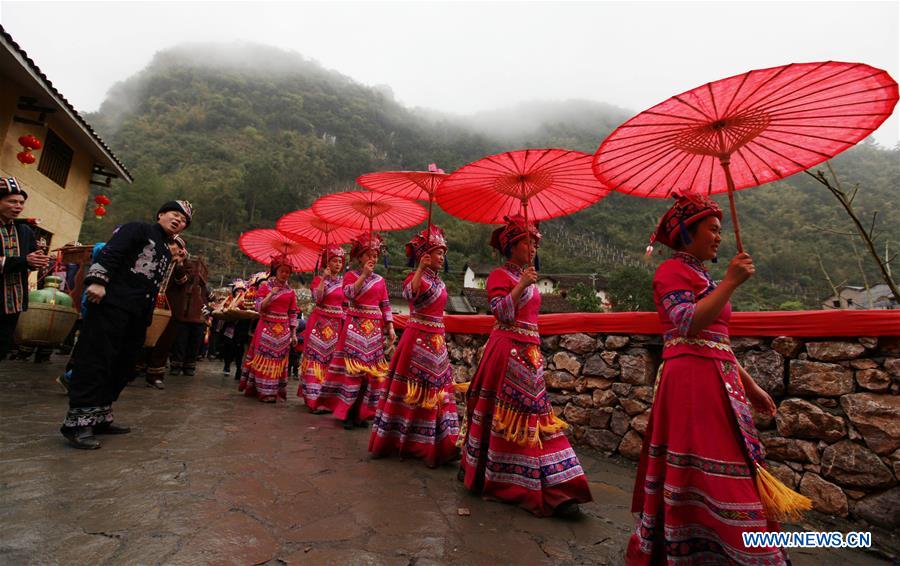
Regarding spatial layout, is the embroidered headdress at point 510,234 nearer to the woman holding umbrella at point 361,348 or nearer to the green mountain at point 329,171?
the woman holding umbrella at point 361,348

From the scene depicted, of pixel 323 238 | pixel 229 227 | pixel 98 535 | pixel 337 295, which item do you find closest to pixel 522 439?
pixel 98 535

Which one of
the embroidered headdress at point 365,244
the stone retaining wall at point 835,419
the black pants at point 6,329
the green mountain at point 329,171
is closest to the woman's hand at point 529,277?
the stone retaining wall at point 835,419

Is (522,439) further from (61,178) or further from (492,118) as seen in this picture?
(492,118)

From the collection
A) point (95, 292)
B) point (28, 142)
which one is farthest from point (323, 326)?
point (28, 142)

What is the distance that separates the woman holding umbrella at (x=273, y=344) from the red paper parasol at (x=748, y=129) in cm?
521

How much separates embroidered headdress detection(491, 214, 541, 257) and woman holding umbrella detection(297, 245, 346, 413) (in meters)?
3.21

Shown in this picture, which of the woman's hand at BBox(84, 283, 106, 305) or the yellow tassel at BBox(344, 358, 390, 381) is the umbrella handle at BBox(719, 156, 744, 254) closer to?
the yellow tassel at BBox(344, 358, 390, 381)

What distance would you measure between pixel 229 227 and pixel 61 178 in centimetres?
3133

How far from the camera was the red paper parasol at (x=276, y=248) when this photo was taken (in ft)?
23.0

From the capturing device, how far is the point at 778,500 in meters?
1.75

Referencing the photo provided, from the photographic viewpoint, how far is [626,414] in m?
4.09

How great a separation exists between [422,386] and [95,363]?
8.36 ft

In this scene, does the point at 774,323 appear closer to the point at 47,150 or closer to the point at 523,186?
the point at 523,186

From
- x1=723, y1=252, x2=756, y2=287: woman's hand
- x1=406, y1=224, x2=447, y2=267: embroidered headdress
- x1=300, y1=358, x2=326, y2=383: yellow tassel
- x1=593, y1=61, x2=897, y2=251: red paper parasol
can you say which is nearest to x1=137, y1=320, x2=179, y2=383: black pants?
x1=300, y1=358, x2=326, y2=383: yellow tassel
